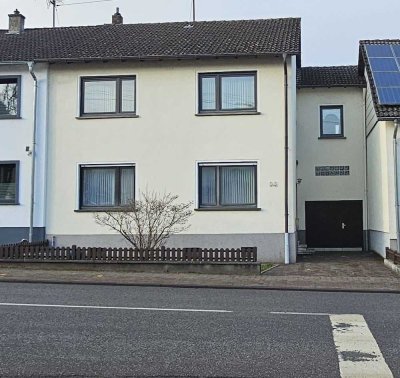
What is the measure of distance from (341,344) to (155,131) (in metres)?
12.8

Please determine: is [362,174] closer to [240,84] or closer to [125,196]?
[240,84]

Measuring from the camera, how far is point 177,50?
18.8 meters

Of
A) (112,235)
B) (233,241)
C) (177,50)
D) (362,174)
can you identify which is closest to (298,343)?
(233,241)

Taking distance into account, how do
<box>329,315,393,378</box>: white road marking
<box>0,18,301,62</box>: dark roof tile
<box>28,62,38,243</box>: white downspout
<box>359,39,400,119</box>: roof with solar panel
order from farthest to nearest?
1. <box>28,62,38,243</box>: white downspout
2. <box>0,18,301,62</box>: dark roof tile
3. <box>359,39,400,119</box>: roof with solar panel
4. <box>329,315,393,378</box>: white road marking

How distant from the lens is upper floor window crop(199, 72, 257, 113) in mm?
18547

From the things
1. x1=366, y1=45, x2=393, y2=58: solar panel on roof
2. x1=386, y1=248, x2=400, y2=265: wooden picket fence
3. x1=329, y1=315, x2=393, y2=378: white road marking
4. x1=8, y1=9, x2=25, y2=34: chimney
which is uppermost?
x1=8, y1=9, x2=25, y2=34: chimney

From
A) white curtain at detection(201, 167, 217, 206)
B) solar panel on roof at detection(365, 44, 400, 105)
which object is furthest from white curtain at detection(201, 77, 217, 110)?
solar panel on roof at detection(365, 44, 400, 105)

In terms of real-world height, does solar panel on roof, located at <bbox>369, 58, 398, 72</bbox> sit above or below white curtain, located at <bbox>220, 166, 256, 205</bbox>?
above

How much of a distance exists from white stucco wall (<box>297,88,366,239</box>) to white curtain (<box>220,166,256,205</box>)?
6091 millimetres

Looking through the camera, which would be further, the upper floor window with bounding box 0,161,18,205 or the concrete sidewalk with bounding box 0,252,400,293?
the upper floor window with bounding box 0,161,18,205

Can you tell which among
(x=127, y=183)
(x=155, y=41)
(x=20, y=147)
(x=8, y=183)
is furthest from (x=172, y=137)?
(x=8, y=183)

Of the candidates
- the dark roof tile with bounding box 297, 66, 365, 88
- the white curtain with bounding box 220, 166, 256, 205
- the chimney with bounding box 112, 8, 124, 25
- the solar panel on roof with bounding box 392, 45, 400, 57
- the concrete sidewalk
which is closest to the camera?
the concrete sidewalk

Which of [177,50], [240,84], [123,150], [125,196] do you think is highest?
[177,50]

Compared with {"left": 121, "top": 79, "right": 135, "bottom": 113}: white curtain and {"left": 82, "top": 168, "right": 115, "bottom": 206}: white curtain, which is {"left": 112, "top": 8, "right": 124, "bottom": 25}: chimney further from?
{"left": 82, "top": 168, "right": 115, "bottom": 206}: white curtain
